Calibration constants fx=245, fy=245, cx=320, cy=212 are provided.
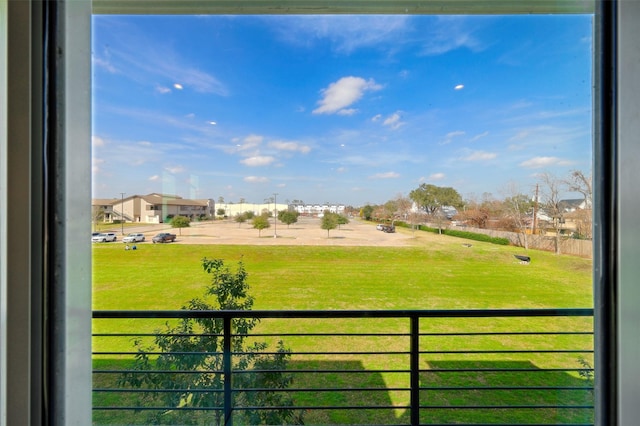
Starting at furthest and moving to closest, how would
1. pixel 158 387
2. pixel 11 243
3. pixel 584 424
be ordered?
1. pixel 158 387
2. pixel 584 424
3. pixel 11 243

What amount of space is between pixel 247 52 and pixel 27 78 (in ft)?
2.57

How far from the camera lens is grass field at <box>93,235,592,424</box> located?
1059 millimetres

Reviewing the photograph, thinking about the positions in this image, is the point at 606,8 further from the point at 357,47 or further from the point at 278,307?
the point at 278,307

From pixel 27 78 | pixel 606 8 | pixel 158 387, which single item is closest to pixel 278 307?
pixel 158 387

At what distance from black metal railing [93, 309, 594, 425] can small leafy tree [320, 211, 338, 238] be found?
1.31 ft

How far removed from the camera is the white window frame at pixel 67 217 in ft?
1.59

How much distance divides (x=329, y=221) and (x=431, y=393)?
3.04 ft

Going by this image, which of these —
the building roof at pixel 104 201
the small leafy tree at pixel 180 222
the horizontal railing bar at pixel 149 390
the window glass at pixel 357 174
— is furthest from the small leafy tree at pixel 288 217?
the horizontal railing bar at pixel 149 390

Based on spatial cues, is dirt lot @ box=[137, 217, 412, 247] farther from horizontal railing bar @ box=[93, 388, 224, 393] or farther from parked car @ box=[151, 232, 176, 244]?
horizontal railing bar @ box=[93, 388, 224, 393]

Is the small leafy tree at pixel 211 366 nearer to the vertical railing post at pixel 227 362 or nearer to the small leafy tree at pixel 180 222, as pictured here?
the vertical railing post at pixel 227 362

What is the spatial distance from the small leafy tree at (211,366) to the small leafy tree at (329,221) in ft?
1.39

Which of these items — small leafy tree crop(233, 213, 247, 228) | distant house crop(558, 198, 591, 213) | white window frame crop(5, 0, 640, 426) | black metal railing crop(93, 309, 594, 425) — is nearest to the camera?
white window frame crop(5, 0, 640, 426)

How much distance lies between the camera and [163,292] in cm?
106

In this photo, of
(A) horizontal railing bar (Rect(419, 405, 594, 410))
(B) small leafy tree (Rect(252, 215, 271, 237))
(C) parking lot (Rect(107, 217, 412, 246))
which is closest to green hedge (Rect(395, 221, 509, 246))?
(C) parking lot (Rect(107, 217, 412, 246))
